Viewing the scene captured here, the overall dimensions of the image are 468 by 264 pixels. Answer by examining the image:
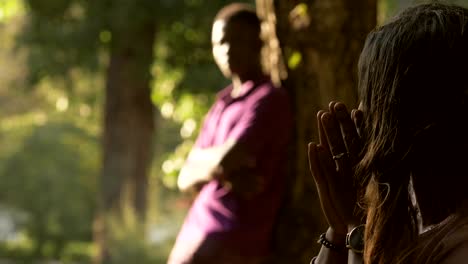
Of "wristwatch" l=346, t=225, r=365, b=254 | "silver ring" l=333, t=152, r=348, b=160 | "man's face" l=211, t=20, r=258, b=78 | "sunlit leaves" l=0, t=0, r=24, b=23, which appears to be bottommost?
"wristwatch" l=346, t=225, r=365, b=254

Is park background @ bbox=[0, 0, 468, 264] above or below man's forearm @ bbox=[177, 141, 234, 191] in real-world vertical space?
above

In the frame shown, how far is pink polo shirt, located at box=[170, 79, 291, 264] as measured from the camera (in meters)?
4.92

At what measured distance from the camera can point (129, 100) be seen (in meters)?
18.1

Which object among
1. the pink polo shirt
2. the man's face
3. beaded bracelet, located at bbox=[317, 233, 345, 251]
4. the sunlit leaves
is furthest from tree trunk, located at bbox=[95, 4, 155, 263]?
beaded bracelet, located at bbox=[317, 233, 345, 251]

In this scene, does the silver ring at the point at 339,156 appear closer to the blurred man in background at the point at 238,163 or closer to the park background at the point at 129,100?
the park background at the point at 129,100

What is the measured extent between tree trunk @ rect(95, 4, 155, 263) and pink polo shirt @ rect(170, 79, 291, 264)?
11.6 m

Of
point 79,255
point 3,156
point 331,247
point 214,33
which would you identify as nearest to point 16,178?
point 3,156

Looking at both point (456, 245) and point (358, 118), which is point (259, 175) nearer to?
point (358, 118)

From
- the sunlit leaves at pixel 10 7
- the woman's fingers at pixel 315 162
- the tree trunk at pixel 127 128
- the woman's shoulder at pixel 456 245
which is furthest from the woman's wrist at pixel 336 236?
the sunlit leaves at pixel 10 7

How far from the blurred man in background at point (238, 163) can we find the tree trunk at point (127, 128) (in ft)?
37.7

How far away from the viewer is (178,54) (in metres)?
16.7

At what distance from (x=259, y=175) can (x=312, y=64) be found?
1157 mm

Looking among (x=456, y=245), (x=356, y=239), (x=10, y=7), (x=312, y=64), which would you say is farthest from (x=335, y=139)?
(x=10, y=7)

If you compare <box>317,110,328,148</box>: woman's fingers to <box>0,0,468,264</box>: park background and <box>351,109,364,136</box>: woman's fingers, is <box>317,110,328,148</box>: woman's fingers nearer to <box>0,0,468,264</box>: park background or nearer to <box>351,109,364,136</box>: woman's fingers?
<box>351,109,364,136</box>: woman's fingers
